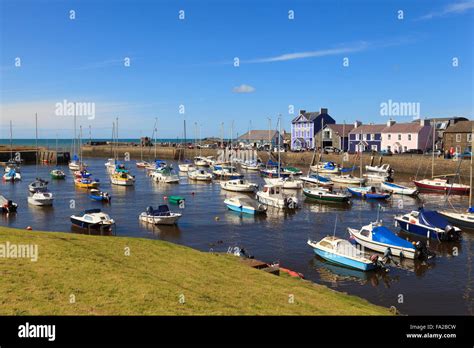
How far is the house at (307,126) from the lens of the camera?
129 m

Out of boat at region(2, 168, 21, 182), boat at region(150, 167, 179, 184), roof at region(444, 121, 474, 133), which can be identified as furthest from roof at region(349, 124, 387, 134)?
boat at region(2, 168, 21, 182)

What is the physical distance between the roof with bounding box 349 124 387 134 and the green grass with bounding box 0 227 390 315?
10084 cm

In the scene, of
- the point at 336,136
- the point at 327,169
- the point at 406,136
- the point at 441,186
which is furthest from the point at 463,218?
the point at 336,136

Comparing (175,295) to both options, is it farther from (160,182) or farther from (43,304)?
(160,182)

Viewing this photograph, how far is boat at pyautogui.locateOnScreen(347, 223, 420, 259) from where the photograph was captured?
106 feet

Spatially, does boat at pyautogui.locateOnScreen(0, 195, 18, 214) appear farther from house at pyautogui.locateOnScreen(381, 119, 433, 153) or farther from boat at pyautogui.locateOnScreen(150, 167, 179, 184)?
house at pyautogui.locateOnScreen(381, 119, 433, 153)

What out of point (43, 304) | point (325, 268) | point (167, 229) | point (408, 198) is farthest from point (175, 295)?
point (408, 198)

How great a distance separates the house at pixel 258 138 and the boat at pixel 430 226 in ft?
375

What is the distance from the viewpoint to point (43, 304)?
12953 mm

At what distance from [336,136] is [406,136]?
21.8 meters

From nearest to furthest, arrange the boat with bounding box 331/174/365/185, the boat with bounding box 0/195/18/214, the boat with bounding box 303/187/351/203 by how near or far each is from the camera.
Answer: the boat with bounding box 0/195/18/214, the boat with bounding box 303/187/351/203, the boat with bounding box 331/174/365/185

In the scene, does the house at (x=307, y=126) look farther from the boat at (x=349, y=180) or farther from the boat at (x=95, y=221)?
the boat at (x=95, y=221)

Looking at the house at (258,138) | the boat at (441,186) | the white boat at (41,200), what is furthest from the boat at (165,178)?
the house at (258,138)

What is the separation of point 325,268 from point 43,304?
21.7 m
